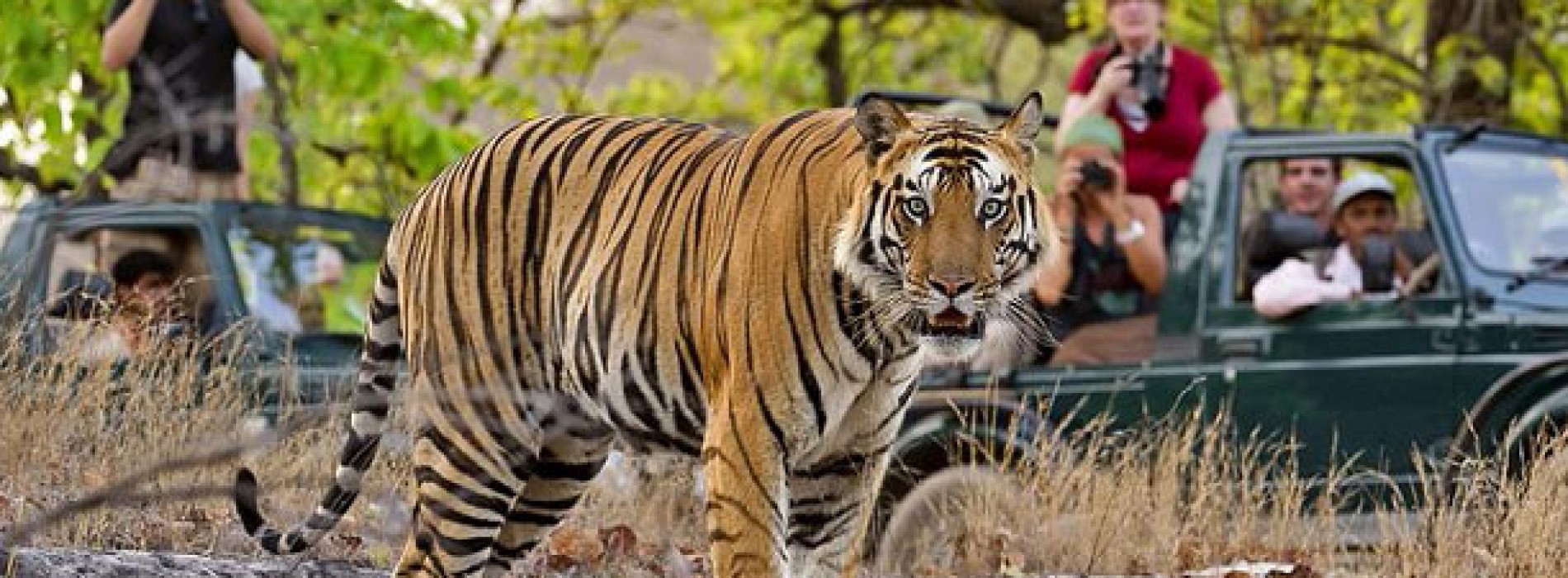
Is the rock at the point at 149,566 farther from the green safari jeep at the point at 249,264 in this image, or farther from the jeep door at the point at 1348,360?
the jeep door at the point at 1348,360

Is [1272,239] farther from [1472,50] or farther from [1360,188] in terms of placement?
[1472,50]

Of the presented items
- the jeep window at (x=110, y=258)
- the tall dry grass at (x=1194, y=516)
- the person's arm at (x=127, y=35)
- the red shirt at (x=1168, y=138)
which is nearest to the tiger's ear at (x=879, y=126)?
the tall dry grass at (x=1194, y=516)

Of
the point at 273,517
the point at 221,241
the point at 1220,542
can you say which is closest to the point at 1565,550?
the point at 1220,542

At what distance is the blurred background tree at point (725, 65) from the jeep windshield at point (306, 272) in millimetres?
307

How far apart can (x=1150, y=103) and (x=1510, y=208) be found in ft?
4.89

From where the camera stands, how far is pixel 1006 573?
335 inches

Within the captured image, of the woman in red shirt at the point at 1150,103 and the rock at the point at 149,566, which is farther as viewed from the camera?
the woman in red shirt at the point at 1150,103

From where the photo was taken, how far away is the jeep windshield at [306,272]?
10898 mm

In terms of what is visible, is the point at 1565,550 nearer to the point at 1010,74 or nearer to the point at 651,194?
the point at 651,194

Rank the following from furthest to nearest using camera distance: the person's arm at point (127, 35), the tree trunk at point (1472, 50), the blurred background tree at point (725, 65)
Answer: the tree trunk at point (1472, 50)
the blurred background tree at point (725, 65)
the person's arm at point (127, 35)

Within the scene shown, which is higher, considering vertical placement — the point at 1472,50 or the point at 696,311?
the point at 1472,50

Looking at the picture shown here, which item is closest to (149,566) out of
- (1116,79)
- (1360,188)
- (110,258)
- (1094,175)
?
(1094,175)

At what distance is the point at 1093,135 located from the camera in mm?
10359

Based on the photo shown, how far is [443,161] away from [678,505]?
5515 mm
